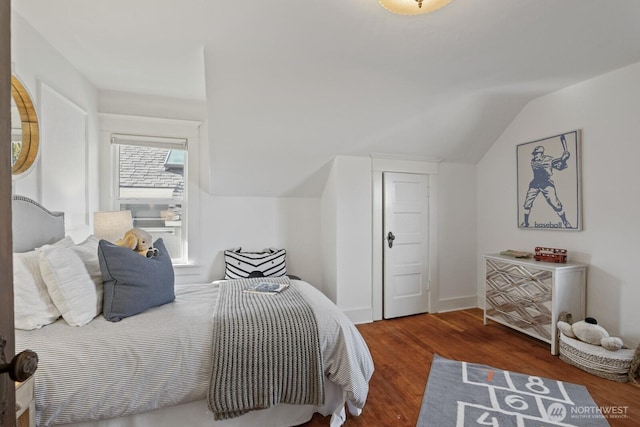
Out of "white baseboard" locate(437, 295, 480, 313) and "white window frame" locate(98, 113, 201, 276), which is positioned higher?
"white window frame" locate(98, 113, 201, 276)

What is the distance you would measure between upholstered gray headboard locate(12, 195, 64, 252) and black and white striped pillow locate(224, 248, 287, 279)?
154 cm

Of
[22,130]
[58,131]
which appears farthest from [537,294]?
[58,131]

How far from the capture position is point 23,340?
1.32 meters

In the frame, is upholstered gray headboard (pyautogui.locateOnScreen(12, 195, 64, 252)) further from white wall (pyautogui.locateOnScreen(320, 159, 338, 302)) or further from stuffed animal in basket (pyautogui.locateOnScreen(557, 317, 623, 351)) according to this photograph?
stuffed animal in basket (pyautogui.locateOnScreen(557, 317, 623, 351))

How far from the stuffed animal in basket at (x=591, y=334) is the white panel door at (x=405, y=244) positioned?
1369 millimetres

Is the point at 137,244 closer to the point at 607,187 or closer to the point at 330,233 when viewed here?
the point at 330,233

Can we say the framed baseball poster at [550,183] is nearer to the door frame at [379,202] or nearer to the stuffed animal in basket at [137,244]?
the door frame at [379,202]

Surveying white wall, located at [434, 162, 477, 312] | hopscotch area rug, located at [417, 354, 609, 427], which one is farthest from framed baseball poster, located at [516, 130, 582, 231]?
hopscotch area rug, located at [417, 354, 609, 427]

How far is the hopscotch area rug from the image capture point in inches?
66.7

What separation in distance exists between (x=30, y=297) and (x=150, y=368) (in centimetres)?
71

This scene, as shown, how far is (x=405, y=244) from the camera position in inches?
135

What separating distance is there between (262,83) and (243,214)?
1.64 m

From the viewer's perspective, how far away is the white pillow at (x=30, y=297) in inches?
54.7

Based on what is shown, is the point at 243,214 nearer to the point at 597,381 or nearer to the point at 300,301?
the point at 300,301
